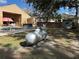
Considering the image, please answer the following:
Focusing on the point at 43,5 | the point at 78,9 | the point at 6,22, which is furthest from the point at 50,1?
the point at 6,22

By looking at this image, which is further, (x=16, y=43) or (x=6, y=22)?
(x=6, y=22)

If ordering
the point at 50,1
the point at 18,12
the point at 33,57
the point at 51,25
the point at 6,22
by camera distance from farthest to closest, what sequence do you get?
the point at 18,12
the point at 6,22
the point at 51,25
the point at 50,1
the point at 33,57

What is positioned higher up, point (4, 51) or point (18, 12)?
point (18, 12)

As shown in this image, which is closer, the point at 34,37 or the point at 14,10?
the point at 34,37

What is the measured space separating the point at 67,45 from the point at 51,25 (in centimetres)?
2293

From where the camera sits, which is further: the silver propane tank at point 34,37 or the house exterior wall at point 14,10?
Result: the house exterior wall at point 14,10

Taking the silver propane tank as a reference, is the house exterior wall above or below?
above

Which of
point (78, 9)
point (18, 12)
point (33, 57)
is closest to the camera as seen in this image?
point (33, 57)

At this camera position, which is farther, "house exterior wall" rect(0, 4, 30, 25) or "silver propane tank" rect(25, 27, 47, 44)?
"house exterior wall" rect(0, 4, 30, 25)

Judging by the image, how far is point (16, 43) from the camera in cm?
1445

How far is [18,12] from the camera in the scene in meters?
50.3

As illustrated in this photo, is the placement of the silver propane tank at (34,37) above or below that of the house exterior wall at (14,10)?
below

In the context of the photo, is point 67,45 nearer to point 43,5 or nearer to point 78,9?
point 43,5

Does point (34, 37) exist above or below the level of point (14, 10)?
below
